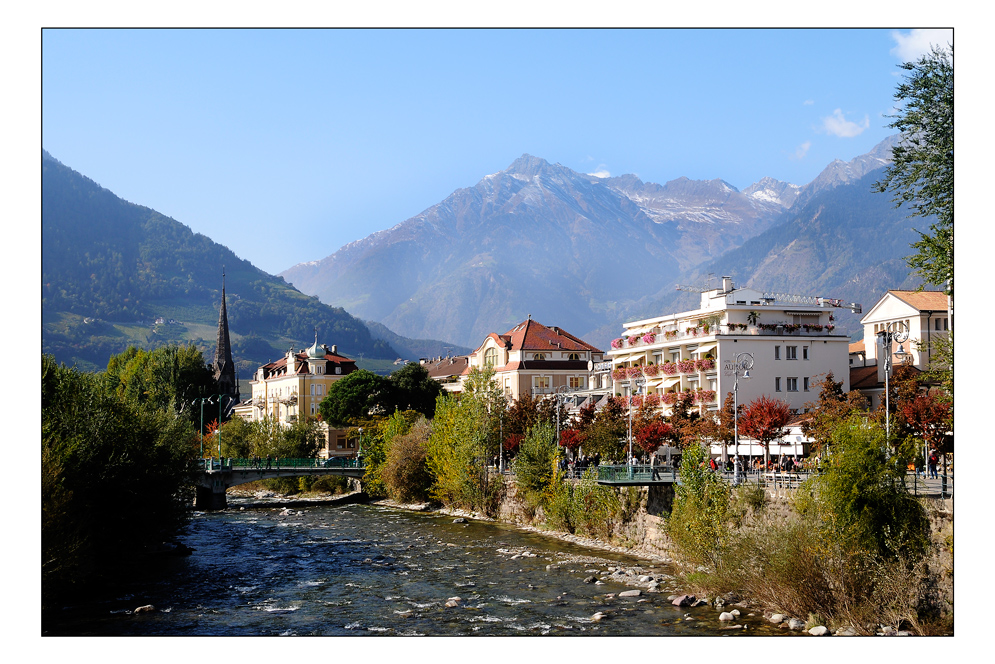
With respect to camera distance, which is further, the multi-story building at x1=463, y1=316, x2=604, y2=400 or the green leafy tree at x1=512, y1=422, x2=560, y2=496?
the multi-story building at x1=463, y1=316, x2=604, y2=400

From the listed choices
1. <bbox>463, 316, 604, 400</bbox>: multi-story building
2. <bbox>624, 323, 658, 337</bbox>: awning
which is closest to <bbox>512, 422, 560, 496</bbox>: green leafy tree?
<bbox>624, 323, 658, 337</bbox>: awning

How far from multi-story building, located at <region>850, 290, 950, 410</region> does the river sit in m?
24.7

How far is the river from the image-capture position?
32.2m

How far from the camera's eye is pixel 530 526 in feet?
196

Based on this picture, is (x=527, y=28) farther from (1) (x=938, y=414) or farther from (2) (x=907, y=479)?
(1) (x=938, y=414)

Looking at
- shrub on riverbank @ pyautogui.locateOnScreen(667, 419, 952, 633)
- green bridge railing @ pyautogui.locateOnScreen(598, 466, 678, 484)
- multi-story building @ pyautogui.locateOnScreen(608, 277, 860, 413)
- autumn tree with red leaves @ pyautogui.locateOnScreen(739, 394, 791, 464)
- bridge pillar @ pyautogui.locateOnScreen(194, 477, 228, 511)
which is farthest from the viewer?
bridge pillar @ pyautogui.locateOnScreen(194, 477, 228, 511)

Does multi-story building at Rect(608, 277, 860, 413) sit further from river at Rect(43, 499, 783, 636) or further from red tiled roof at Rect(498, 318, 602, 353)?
red tiled roof at Rect(498, 318, 602, 353)

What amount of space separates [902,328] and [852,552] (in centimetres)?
4097

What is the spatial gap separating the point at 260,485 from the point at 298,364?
27.5 metres

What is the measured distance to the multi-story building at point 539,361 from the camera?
96.2 m

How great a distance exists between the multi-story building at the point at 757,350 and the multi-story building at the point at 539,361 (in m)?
25.8

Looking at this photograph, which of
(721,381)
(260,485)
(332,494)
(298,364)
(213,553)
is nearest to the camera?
(213,553)

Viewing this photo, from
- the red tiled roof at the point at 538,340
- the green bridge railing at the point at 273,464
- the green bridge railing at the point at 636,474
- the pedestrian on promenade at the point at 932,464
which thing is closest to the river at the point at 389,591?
the green bridge railing at the point at 636,474
